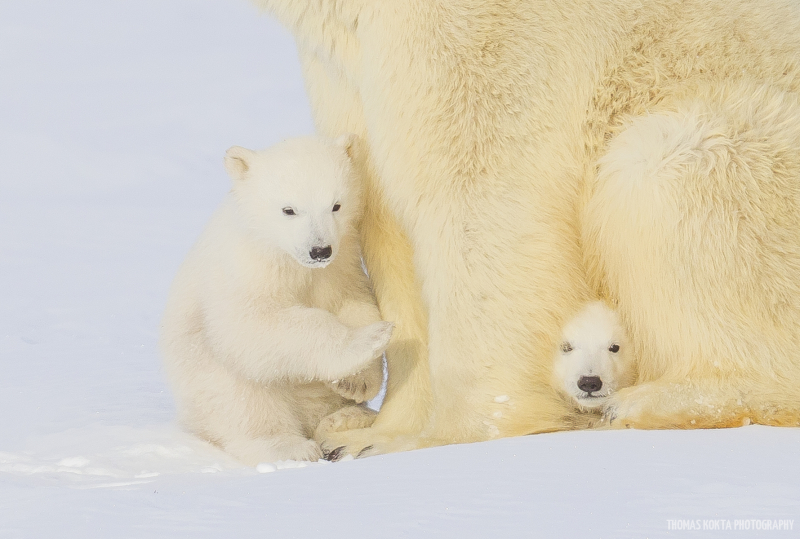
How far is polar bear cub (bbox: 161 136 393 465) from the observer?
3896 millimetres

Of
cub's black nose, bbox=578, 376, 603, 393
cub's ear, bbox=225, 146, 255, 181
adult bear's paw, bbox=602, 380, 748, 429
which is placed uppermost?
cub's ear, bbox=225, 146, 255, 181

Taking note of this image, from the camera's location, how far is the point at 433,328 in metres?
3.91

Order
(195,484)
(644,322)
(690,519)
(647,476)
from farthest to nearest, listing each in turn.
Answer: (644,322) < (195,484) < (647,476) < (690,519)

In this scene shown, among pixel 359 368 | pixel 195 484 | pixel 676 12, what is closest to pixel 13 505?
pixel 195 484

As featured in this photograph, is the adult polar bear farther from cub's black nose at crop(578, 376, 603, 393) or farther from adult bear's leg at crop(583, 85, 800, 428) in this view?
cub's black nose at crop(578, 376, 603, 393)

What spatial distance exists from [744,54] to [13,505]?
2.89 metres

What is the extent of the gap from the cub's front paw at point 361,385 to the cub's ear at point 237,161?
0.91m

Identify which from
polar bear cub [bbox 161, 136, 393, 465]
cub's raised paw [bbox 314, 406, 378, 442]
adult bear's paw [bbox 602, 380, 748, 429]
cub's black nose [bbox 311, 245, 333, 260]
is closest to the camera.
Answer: adult bear's paw [bbox 602, 380, 748, 429]

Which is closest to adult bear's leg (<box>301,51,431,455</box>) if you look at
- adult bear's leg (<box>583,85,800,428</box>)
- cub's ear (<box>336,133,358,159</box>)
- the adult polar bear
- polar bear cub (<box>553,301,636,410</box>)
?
cub's ear (<box>336,133,358,159</box>)

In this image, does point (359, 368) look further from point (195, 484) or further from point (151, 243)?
point (151, 243)

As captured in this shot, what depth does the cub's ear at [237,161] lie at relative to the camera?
4.19 m

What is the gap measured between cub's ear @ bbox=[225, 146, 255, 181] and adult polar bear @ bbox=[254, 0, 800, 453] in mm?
556

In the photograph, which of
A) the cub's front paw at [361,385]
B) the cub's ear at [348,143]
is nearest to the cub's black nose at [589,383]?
the cub's front paw at [361,385]

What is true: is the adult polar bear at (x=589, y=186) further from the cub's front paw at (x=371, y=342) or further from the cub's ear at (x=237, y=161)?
the cub's ear at (x=237, y=161)
